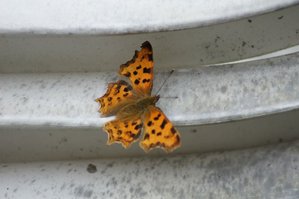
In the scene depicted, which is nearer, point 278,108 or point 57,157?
point 278,108

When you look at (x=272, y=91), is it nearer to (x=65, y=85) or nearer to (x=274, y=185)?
(x=274, y=185)

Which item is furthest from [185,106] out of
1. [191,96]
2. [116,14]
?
[116,14]

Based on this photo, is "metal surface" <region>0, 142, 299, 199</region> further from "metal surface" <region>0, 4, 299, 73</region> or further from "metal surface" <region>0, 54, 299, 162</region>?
"metal surface" <region>0, 4, 299, 73</region>

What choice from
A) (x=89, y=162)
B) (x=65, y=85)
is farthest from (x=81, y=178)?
(x=65, y=85)

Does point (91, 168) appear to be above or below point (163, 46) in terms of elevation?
below

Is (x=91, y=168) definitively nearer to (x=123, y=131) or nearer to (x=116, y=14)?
(x=123, y=131)

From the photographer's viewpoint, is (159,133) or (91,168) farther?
(91,168)

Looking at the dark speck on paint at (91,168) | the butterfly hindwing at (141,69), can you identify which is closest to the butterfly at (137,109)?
the butterfly hindwing at (141,69)
